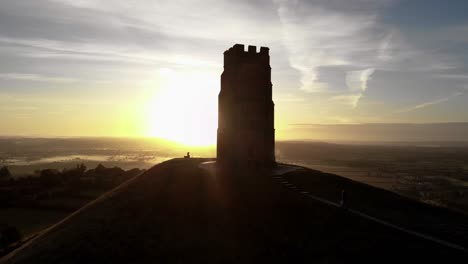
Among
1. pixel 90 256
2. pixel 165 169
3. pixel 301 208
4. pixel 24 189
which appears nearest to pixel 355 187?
pixel 301 208

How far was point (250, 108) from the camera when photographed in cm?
3291

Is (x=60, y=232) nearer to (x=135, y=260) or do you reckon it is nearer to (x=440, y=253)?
(x=135, y=260)

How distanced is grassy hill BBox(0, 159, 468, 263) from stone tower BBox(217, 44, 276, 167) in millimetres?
5435

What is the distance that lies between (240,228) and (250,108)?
14210mm

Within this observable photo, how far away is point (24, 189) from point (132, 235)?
141 feet

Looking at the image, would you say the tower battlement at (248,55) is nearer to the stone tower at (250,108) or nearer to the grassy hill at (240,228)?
the stone tower at (250,108)

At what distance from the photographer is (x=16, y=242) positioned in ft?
96.0

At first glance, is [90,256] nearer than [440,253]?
No

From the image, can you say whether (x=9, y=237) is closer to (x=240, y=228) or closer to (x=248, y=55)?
(x=240, y=228)

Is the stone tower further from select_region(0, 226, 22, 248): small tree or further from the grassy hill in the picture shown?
select_region(0, 226, 22, 248): small tree

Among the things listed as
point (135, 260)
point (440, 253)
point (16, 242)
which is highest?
point (440, 253)

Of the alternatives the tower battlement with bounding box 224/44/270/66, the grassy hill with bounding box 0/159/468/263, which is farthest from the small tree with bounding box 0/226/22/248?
the tower battlement with bounding box 224/44/270/66

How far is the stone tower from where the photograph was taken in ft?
108

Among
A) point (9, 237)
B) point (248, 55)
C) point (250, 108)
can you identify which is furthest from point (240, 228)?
point (9, 237)
